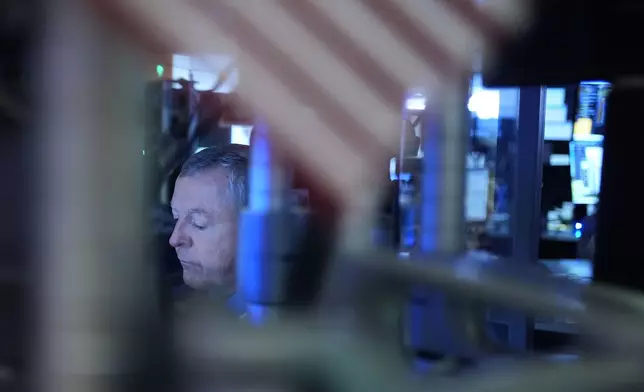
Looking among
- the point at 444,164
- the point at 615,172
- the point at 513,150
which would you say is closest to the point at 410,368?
the point at 444,164

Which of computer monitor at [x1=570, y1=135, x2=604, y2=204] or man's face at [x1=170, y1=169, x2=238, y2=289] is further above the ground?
computer monitor at [x1=570, y1=135, x2=604, y2=204]

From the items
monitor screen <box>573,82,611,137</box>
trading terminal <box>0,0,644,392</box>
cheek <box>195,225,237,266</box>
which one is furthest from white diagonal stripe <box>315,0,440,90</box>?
monitor screen <box>573,82,611,137</box>

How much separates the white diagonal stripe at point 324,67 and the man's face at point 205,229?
18cm

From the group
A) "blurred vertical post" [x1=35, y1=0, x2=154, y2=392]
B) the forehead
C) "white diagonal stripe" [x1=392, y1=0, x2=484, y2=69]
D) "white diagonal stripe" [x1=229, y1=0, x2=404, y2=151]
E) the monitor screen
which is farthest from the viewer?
the monitor screen

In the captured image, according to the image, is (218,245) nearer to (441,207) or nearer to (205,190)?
(205,190)

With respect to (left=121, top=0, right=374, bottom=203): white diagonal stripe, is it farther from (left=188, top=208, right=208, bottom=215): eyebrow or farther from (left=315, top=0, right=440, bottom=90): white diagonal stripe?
(left=188, top=208, right=208, bottom=215): eyebrow

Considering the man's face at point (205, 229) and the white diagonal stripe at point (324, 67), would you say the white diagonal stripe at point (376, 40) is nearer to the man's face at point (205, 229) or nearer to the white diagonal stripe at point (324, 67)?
the white diagonal stripe at point (324, 67)

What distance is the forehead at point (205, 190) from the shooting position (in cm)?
81

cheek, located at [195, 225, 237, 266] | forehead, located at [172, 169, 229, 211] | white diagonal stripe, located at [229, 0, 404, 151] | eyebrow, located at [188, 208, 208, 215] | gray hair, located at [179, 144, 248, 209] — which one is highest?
white diagonal stripe, located at [229, 0, 404, 151]

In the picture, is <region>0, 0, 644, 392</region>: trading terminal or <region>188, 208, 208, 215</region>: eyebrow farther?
<region>188, 208, 208, 215</region>: eyebrow

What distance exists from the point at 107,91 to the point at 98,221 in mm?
92

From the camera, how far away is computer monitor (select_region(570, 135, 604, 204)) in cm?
135

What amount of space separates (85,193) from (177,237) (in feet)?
0.91

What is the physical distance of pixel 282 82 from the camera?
58cm
